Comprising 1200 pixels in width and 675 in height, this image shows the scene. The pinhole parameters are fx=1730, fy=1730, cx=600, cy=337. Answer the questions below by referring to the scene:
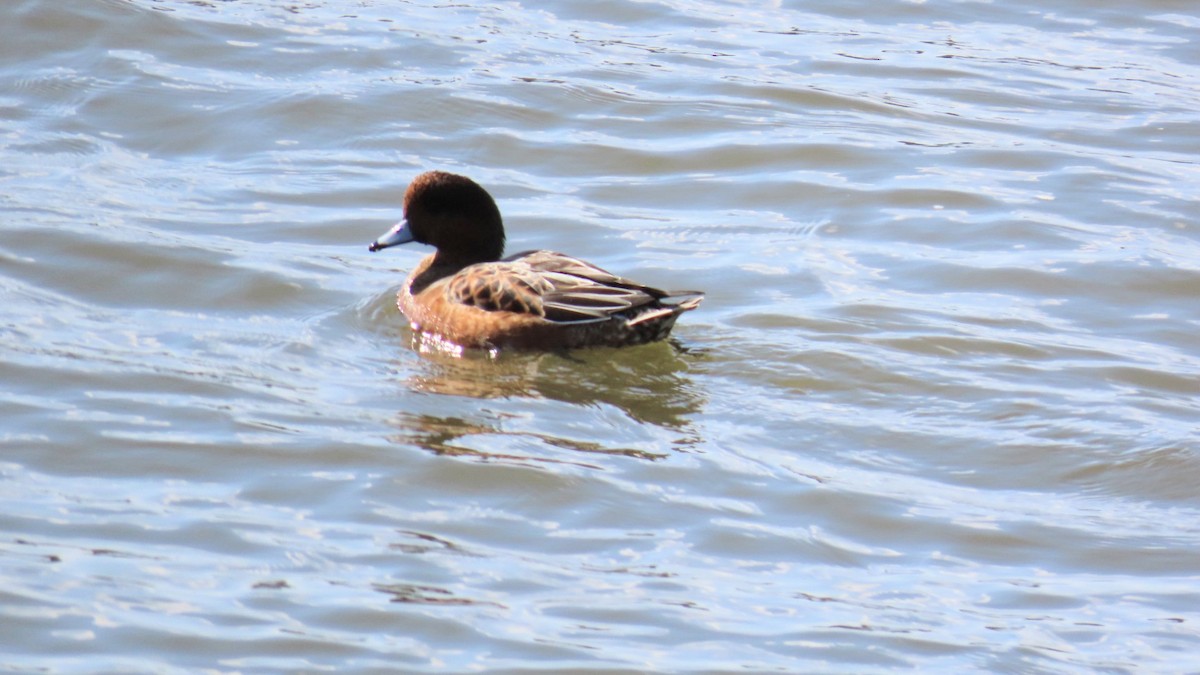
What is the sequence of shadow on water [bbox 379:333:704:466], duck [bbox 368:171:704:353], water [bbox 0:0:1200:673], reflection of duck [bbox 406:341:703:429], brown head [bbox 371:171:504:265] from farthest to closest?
brown head [bbox 371:171:504:265] < duck [bbox 368:171:704:353] < reflection of duck [bbox 406:341:703:429] < shadow on water [bbox 379:333:704:466] < water [bbox 0:0:1200:673]

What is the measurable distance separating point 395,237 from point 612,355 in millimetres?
1641

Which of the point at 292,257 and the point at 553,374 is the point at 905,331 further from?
the point at 292,257

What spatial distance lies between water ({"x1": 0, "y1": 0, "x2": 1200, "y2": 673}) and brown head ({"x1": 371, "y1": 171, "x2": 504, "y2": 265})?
0.46 meters

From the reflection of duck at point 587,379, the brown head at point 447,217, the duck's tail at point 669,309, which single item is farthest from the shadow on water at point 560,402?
the brown head at point 447,217

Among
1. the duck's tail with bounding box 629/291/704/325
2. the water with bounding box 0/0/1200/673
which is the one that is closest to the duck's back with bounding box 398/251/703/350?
the duck's tail with bounding box 629/291/704/325

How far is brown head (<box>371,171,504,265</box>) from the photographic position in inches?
381

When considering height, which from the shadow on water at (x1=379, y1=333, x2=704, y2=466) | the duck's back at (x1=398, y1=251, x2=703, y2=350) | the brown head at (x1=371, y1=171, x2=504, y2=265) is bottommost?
the shadow on water at (x1=379, y1=333, x2=704, y2=466)

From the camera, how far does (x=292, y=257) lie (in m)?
10.1

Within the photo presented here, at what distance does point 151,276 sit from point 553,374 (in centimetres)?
248

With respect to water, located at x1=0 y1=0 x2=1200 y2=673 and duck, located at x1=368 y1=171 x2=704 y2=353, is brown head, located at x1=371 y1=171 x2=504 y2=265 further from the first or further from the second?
water, located at x1=0 y1=0 x2=1200 y2=673

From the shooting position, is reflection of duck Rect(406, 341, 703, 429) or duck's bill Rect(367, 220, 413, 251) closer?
reflection of duck Rect(406, 341, 703, 429)

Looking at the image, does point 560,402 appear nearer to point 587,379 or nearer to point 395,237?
point 587,379

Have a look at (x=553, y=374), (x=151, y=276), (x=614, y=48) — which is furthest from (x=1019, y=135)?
(x=151, y=276)

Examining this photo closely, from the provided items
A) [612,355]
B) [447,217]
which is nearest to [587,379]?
[612,355]
